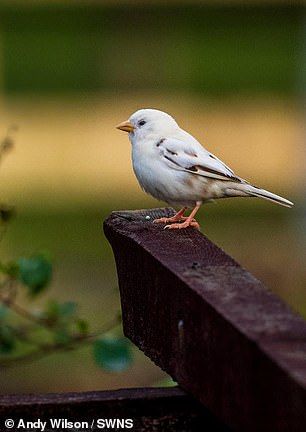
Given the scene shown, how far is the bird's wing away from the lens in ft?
11.2

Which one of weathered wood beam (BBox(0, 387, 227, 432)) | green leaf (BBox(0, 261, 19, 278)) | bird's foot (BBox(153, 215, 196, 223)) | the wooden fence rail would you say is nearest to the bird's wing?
bird's foot (BBox(153, 215, 196, 223))

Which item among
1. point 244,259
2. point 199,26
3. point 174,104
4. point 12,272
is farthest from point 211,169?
point 199,26

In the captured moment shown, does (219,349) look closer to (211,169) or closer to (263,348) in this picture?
(263,348)

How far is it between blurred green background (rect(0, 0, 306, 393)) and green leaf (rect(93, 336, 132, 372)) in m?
3.53

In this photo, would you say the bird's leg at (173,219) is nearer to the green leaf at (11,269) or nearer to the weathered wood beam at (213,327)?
the weathered wood beam at (213,327)

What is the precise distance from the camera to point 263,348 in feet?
6.00

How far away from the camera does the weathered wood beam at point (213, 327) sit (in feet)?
5.93

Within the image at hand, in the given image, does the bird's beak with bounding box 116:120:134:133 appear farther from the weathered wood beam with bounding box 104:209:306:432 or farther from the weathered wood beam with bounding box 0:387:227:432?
the weathered wood beam with bounding box 0:387:227:432

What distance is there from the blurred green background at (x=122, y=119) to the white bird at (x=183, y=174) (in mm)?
3523

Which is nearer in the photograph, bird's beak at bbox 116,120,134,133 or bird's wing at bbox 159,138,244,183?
bird's wing at bbox 159,138,244,183

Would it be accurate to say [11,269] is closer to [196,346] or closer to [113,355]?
[113,355]

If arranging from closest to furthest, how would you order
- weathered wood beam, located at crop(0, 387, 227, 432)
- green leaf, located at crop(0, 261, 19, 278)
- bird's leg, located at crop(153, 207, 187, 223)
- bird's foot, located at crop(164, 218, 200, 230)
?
weathered wood beam, located at crop(0, 387, 227, 432)
bird's foot, located at crop(164, 218, 200, 230)
bird's leg, located at crop(153, 207, 187, 223)
green leaf, located at crop(0, 261, 19, 278)

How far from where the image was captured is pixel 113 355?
11.0ft

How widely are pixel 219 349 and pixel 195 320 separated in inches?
5.1
